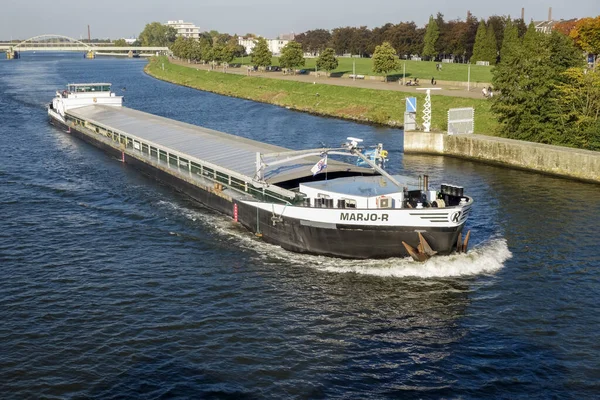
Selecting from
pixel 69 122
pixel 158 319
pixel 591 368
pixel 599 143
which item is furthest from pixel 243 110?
pixel 591 368

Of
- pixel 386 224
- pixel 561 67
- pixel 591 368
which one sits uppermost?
pixel 561 67

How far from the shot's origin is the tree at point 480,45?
147 meters

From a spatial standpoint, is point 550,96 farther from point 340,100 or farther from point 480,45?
point 480,45

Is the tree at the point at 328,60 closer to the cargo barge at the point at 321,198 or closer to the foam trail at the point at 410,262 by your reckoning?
the cargo barge at the point at 321,198

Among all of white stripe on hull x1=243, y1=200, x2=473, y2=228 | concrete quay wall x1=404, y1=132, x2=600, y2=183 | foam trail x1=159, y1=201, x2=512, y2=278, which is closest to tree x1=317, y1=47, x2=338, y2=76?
Result: concrete quay wall x1=404, y1=132, x2=600, y2=183

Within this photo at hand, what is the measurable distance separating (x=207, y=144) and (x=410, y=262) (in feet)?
80.2

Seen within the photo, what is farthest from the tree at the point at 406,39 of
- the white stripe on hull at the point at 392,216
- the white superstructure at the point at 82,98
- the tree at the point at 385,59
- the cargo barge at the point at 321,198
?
the white stripe on hull at the point at 392,216

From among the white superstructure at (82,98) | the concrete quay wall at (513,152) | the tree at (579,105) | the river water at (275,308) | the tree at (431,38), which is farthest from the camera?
the tree at (431,38)

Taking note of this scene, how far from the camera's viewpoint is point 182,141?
51750 millimetres

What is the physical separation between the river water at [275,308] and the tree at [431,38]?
12755cm

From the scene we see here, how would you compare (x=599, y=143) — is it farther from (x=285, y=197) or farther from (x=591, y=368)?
(x=591, y=368)

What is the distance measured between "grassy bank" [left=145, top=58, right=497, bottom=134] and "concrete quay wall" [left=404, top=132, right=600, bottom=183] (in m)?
7.64

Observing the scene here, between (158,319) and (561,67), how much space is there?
4887 cm

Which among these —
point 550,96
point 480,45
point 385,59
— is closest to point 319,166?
point 550,96
